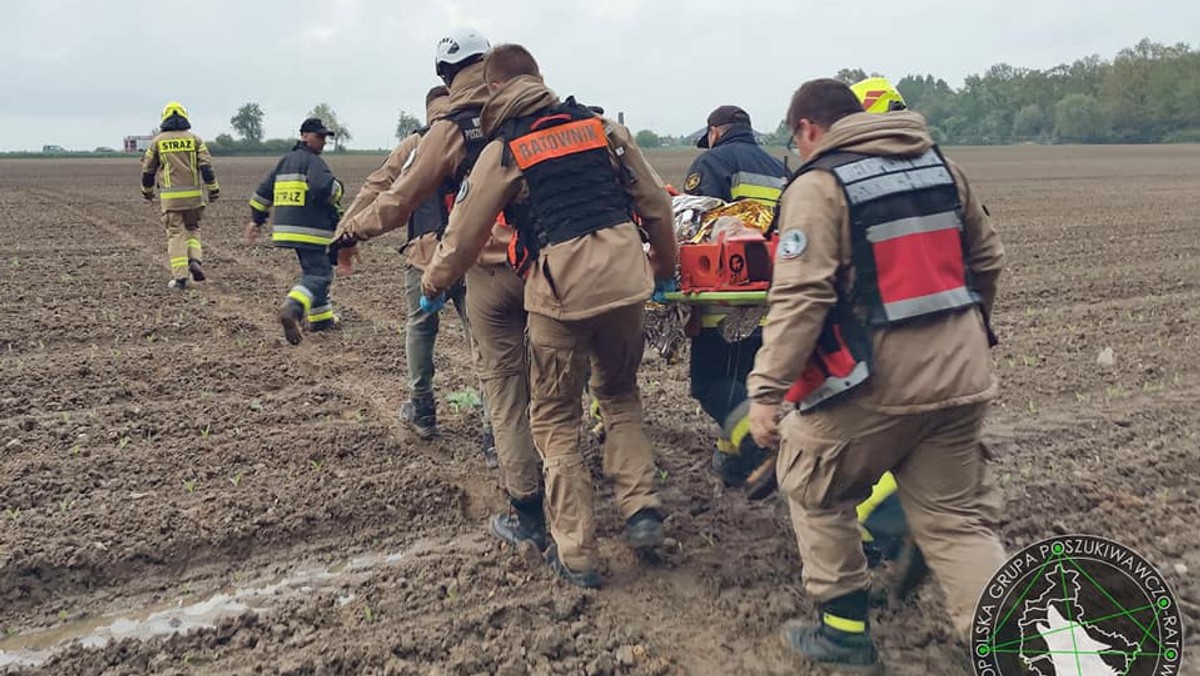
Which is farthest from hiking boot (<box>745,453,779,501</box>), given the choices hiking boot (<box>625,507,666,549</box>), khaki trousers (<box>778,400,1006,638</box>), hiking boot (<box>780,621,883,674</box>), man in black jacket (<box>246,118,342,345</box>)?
man in black jacket (<box>246,118,342,345</box>)

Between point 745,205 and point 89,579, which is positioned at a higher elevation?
point 745,205

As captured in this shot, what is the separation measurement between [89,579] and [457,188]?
2.44m

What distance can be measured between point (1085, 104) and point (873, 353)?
99.1 meters

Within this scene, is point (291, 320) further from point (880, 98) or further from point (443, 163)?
point (880, 98)

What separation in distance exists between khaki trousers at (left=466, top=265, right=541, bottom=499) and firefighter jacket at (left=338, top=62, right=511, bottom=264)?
269 millimetres

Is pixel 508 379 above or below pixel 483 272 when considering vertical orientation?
below

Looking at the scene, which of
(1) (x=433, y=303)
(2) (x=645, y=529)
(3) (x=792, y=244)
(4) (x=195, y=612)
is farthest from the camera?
(1) (x=433, y=303)

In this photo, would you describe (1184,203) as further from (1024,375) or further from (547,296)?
(547,296)

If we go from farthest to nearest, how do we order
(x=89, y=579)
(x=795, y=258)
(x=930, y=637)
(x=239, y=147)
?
(x=239, y=147) → (x=89, y=579) → (x=930, y=637) → (x=795, y=258)

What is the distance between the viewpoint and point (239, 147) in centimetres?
7244

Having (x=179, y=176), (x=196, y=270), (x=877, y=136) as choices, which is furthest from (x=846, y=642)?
(x=179, y=176)

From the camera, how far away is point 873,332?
3168 mm

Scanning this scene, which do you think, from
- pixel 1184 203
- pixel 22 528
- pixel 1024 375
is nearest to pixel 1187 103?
pixel 1184 203

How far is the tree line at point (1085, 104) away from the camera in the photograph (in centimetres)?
8725
